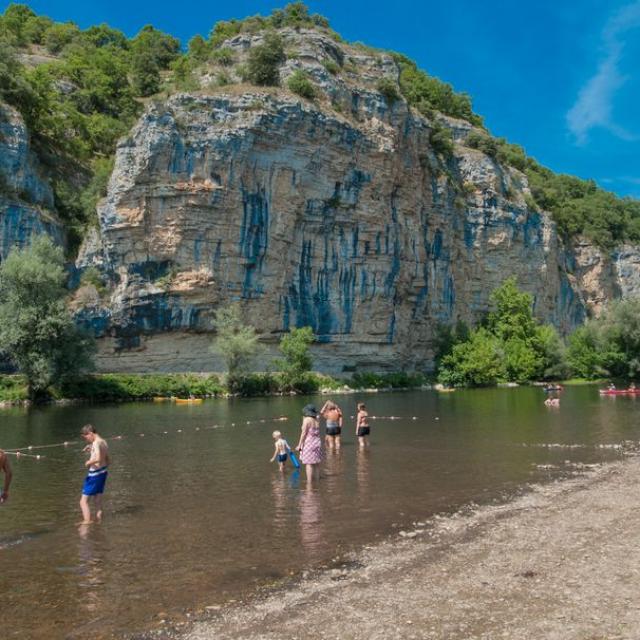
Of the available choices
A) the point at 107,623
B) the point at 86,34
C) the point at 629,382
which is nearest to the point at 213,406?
the point at 107,623

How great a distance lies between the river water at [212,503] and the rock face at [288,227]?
29.4 meters

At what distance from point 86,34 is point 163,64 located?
17.4 metres

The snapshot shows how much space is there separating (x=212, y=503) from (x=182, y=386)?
37582 millimetres

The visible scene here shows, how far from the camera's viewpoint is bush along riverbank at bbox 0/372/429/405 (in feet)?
142

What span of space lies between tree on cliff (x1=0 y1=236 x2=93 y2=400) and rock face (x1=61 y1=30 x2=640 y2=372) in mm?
11310

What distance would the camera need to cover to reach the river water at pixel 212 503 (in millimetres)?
7762

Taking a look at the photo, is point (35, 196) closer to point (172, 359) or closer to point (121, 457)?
point (172, 359)

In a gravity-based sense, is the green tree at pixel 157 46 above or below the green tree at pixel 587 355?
above

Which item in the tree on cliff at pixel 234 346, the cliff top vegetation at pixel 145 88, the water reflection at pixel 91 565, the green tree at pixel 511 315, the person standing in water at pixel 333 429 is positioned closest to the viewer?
the water reflection at pixel 91 565

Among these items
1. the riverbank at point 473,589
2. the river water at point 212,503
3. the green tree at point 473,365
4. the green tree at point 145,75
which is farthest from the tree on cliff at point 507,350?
the green tree at point 145,75

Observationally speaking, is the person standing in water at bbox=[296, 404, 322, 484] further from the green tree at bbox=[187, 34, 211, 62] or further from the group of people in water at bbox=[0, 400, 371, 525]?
the green tree at bbox=[187, 34, 211, 62]

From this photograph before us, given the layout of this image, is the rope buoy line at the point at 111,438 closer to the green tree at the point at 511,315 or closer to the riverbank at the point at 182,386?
the riverbank at the point at 182,386

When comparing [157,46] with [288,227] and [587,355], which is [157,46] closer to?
[288,227]

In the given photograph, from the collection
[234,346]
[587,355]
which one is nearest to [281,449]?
[234,346]
